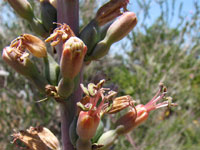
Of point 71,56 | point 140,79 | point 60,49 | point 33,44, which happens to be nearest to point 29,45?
point 33,44

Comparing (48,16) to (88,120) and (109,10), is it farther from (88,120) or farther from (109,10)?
(88,120)

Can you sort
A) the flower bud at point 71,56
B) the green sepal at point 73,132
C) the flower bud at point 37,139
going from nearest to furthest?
the flower bud at point 71,56 < the green sepal at point 73,132 < the flower bud at point 37,139

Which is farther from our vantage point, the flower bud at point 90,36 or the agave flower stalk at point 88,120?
the flower bud at point 90,36

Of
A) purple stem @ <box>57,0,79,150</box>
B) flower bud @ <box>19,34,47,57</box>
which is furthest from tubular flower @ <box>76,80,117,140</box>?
flower bud @ <box>19,34,47,57</box>

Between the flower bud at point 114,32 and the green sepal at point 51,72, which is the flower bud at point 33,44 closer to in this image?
the green sepal at point 51,72

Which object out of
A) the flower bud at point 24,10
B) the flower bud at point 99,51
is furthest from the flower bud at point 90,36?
the flower bud at point 24,10

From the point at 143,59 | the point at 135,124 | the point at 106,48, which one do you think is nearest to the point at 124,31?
the point at 106,48

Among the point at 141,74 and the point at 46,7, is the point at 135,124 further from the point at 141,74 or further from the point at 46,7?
the point at 141,74
